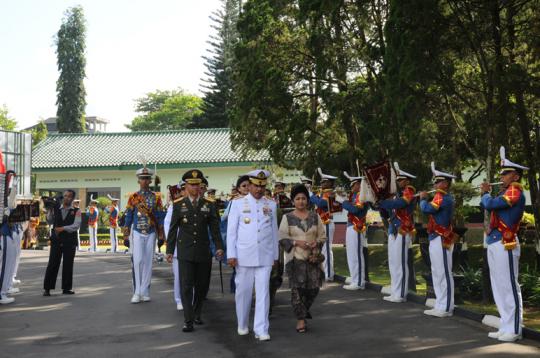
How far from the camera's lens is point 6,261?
13.0 metres

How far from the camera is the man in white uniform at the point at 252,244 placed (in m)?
9.36

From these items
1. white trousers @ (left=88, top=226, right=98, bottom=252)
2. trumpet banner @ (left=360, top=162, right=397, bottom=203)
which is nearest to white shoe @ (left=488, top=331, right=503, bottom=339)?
trumpet banner @ (left=360, top=162, right=397, bottom=203)

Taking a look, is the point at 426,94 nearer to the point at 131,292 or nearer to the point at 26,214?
the point at 131,292

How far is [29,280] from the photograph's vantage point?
1709 centimetres

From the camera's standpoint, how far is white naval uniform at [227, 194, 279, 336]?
30.7 feet

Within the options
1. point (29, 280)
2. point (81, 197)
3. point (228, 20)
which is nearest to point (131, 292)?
point (29, 280)

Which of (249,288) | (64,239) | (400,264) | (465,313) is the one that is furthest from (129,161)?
(249,288)

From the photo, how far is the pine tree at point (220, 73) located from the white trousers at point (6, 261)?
46.0m

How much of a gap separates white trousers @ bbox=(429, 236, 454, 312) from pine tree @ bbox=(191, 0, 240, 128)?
4872 centimetres

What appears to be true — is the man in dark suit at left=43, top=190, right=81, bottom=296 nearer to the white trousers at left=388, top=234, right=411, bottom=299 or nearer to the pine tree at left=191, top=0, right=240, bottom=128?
the white trousers at left=388, top=234, right=411, bottom=299

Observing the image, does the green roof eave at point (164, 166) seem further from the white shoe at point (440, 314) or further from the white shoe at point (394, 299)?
the white shoe at point (440, 314)

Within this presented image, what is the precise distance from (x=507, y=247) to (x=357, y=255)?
5.26 meters

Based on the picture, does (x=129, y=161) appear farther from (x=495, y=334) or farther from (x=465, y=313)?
(x=495, y=334)

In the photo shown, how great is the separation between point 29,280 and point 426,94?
10.0 metres
